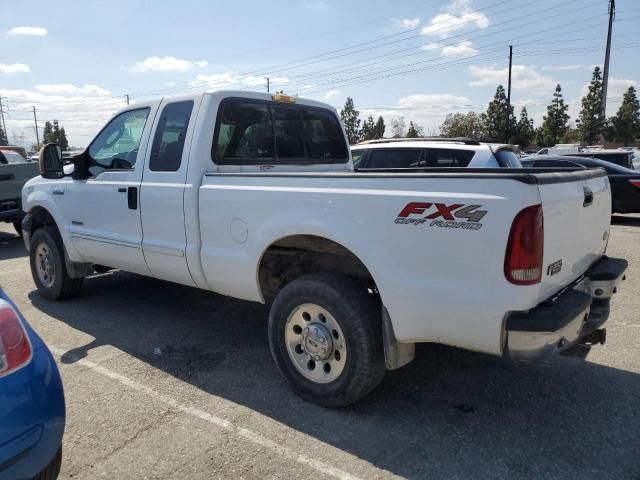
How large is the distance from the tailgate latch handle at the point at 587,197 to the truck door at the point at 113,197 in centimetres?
339

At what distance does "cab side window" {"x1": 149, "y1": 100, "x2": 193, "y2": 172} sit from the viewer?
414 centimetres

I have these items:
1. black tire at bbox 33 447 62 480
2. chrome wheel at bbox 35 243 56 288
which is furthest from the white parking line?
chrome wheel at bbox 35 243 56 288

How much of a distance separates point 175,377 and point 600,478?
2.80 meters

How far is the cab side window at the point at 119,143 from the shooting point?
4629mm

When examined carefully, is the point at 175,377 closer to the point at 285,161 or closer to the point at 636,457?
the point at 285,161

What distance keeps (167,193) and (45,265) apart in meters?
2.62

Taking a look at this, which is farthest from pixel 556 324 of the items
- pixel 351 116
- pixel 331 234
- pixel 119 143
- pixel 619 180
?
pixel 351 116

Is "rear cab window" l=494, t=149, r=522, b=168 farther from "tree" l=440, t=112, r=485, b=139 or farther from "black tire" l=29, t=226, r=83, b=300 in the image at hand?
"tree" l=440, t=112, r=485, b=139

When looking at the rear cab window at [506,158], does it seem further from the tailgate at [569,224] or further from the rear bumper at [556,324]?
the rear bumper at [556,324]

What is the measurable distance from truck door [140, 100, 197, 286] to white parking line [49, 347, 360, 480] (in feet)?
2.92

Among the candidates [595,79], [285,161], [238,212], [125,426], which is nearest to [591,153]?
[285,161]

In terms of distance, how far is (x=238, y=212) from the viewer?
3590mm

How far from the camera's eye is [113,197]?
4.63m

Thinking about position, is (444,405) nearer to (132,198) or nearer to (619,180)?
(132,198)
